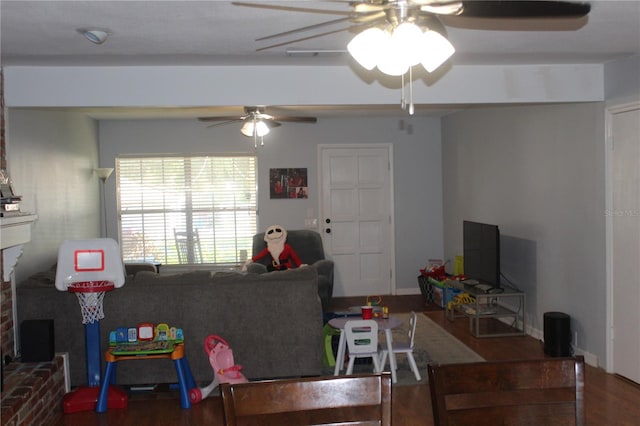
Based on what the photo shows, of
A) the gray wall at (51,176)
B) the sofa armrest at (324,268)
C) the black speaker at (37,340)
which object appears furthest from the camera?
the sofa armrest at (324,268)

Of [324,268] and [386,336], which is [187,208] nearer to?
[324,268]

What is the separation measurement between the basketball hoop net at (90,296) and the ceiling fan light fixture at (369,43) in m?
2.75

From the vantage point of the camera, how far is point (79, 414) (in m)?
4.24

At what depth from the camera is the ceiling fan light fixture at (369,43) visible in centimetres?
226

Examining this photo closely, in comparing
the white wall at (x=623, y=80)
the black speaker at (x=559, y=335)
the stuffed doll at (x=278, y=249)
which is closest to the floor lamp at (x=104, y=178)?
the stuffed doll at (x=278, y=249)

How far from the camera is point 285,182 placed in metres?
8.16

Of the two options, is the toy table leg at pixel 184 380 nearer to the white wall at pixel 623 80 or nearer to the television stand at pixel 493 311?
the television stand at pixel 493 311

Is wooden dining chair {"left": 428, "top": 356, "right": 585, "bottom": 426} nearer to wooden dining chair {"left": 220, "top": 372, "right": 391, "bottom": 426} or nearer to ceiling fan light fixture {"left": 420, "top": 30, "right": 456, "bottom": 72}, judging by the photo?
wooden dining chair {"left": 220, "top": 372, "right": 391, "bottom": 426}

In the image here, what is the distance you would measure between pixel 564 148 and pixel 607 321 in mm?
1502

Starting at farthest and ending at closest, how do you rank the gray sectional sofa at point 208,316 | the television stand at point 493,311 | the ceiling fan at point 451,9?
the television stand at point 493,311 < the gray sectional sofa at point 208,316 < the ceiling fan at point 451,9

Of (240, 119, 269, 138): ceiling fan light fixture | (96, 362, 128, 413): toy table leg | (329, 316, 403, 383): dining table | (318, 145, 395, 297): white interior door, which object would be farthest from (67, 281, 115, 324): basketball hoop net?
(318, 145, 395, 297): white interior door

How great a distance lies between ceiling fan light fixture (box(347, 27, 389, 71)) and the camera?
2.26m

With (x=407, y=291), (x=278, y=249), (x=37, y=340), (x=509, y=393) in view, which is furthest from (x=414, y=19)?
(x=407, y=291)

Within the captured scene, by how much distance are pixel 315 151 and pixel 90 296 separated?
14.5 ft
